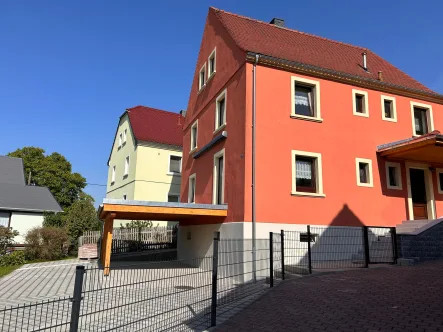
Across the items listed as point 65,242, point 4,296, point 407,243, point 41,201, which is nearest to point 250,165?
point 407,243

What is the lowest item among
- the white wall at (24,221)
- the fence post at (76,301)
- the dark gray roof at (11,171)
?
the fence post at (76,301)

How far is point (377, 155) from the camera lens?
561 inches

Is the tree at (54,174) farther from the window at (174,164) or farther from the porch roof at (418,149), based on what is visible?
the porch roof at (418,149)

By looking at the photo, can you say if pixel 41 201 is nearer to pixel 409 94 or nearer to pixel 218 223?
pixel 218 223

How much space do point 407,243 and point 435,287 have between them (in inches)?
162

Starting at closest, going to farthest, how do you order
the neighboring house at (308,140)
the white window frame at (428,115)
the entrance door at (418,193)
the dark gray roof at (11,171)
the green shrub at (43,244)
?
the neighboring house at (308,140) < the entrance door at (418,193) < the white window frame at (428,115) < the green shrub at (43,244) < the dark gray roof at (11,171)

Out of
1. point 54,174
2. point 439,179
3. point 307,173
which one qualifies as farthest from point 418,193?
point 54,174

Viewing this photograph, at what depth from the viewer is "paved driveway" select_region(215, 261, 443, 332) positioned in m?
5.23

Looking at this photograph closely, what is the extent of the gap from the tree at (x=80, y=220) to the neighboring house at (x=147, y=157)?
3.11m

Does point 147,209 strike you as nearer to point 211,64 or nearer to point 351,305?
point 351,305

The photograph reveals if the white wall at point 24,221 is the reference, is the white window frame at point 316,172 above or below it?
above

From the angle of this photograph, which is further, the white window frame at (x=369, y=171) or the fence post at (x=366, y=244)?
the white window frame at (x=369, y=171)

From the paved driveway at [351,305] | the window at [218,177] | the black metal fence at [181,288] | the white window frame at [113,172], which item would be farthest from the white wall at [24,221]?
the paved driveway at [351,305]

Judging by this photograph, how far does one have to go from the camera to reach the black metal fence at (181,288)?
163 inches
